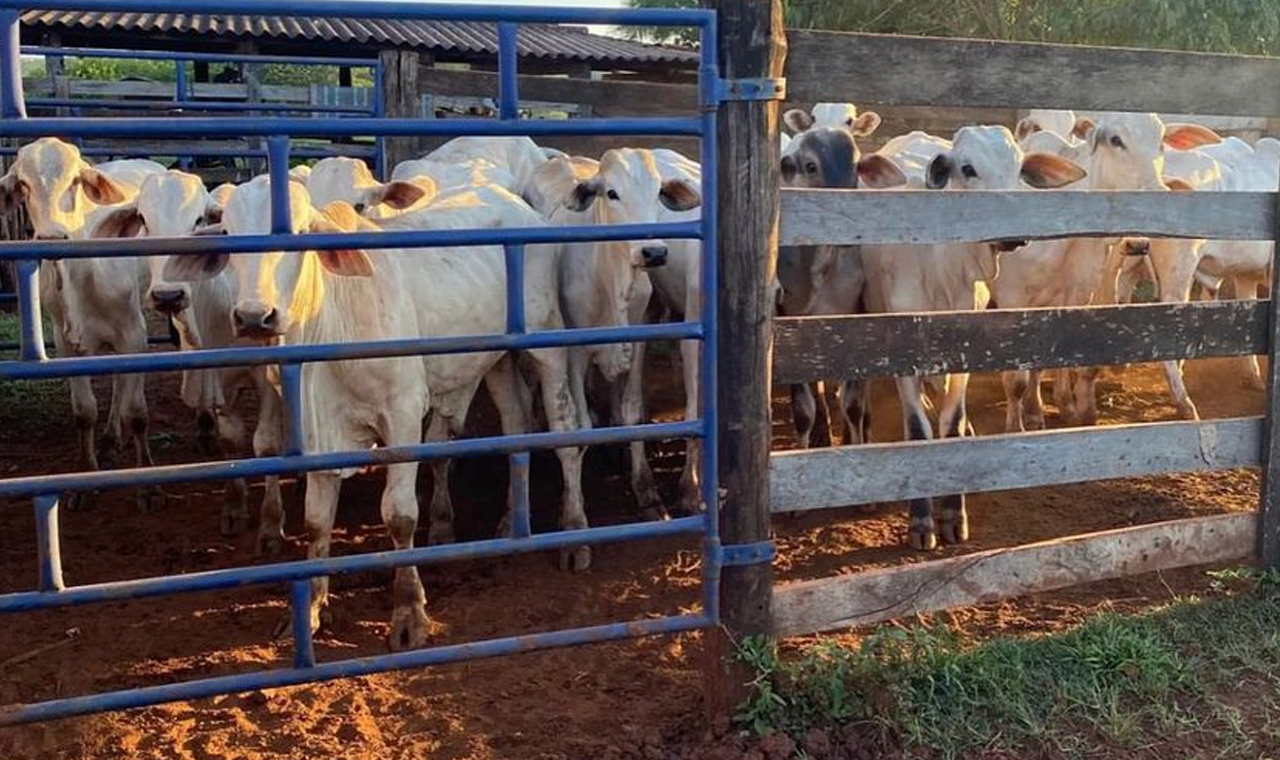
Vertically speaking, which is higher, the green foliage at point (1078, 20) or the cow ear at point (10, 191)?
the green foliage at point (1078, 20)

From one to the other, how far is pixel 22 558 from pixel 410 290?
2.31 metres

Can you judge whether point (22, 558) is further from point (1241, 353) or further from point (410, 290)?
point (1241, 353)

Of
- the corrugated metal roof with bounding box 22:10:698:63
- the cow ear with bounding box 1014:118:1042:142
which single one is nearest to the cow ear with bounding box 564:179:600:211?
the cow ear with bounding box 1014:118:1042:142

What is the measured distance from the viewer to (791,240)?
3871 mm

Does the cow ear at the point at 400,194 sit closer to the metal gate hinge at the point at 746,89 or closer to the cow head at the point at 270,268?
the cow head at the point at 270,268

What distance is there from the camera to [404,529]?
16.4ft

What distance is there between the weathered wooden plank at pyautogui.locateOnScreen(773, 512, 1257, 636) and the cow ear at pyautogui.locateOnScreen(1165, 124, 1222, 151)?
3.76 m

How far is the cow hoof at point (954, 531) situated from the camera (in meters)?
5.96

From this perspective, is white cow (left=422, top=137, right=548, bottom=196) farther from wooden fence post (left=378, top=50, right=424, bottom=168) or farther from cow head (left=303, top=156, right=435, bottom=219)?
cow head (left=303, top=156, right=435, bottom=219)

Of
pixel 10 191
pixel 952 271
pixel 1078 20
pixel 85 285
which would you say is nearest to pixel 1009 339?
pixel 952 271

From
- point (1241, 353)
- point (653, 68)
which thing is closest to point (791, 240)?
point (1241, 353)

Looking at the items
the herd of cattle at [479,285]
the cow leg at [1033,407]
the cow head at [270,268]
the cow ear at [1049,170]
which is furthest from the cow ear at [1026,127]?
the cow head at [270,268]

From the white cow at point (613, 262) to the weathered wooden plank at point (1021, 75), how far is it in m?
1.88

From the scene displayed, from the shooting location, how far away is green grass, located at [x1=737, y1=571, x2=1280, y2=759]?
3.80 meters
